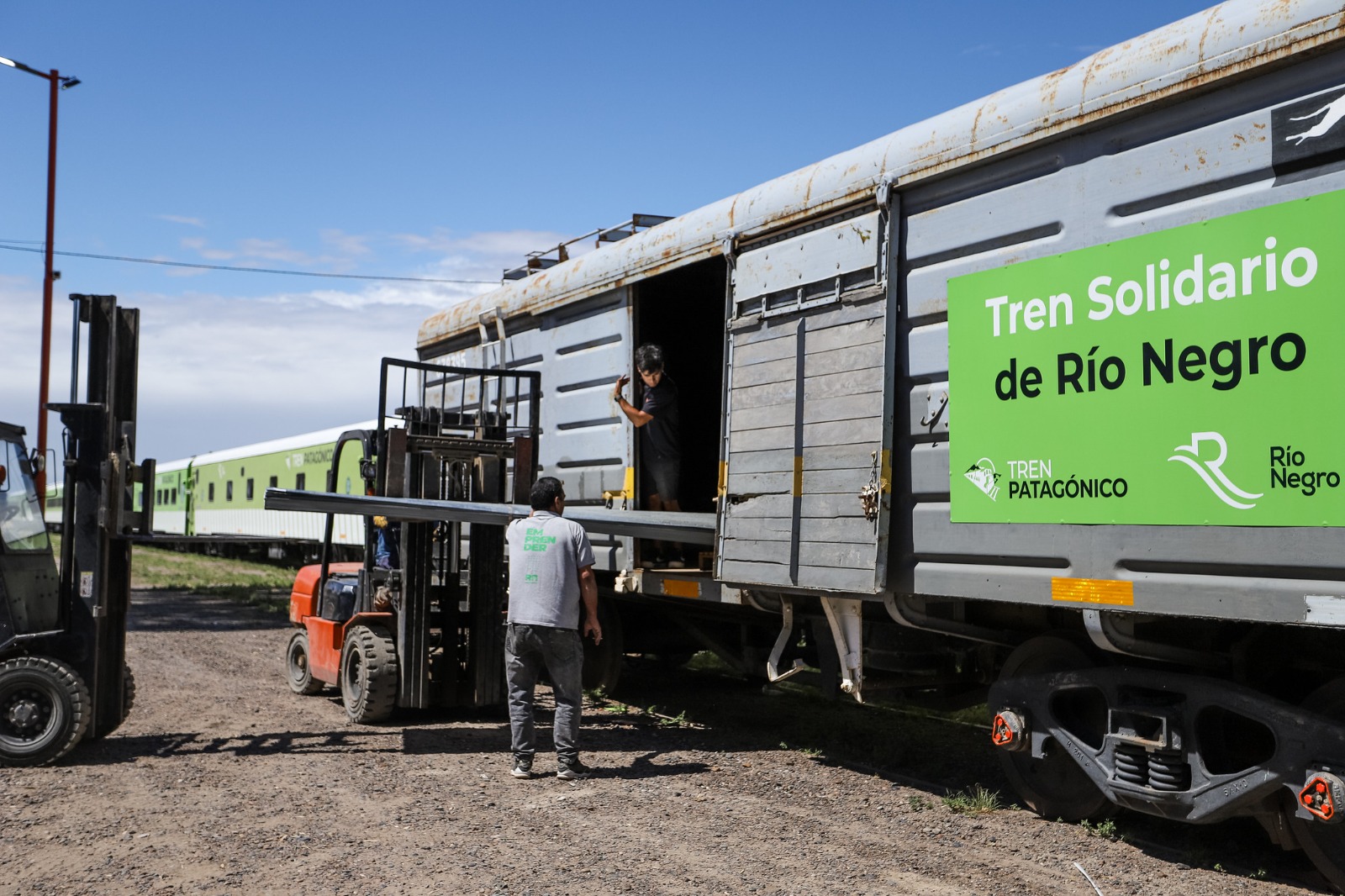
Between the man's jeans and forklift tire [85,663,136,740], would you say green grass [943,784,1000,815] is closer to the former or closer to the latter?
the man's jeans

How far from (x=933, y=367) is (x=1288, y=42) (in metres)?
2.07

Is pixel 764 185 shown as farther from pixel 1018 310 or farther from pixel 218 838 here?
pixel 218 838

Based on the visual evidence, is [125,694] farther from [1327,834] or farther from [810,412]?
[1327,834]

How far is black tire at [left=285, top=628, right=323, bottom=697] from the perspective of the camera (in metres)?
9.65

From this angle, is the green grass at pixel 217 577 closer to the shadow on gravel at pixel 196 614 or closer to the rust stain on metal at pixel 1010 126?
the shadow on gravel at pixel 196 614

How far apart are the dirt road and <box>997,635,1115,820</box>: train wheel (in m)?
0.12

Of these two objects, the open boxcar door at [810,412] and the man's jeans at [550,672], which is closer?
the open boxcar door at [810,412]

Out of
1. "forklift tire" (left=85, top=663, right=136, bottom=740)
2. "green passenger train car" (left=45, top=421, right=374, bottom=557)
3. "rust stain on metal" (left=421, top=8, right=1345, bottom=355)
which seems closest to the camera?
"rust stain on metal" (left=421, top=8, right=1345, bottom=355)

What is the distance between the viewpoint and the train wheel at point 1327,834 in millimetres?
4559

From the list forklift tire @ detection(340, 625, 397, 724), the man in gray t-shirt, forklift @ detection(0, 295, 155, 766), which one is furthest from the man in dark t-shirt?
forklift @ detection(0, 295, 155, 766)

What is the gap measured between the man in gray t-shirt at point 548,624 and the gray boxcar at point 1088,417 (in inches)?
37.5

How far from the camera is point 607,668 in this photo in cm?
989

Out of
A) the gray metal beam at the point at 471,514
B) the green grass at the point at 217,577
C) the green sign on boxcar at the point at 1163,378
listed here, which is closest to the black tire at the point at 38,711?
the gray metal beam at the point at 471,514

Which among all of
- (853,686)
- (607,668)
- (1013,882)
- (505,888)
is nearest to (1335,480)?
(1013,882)
